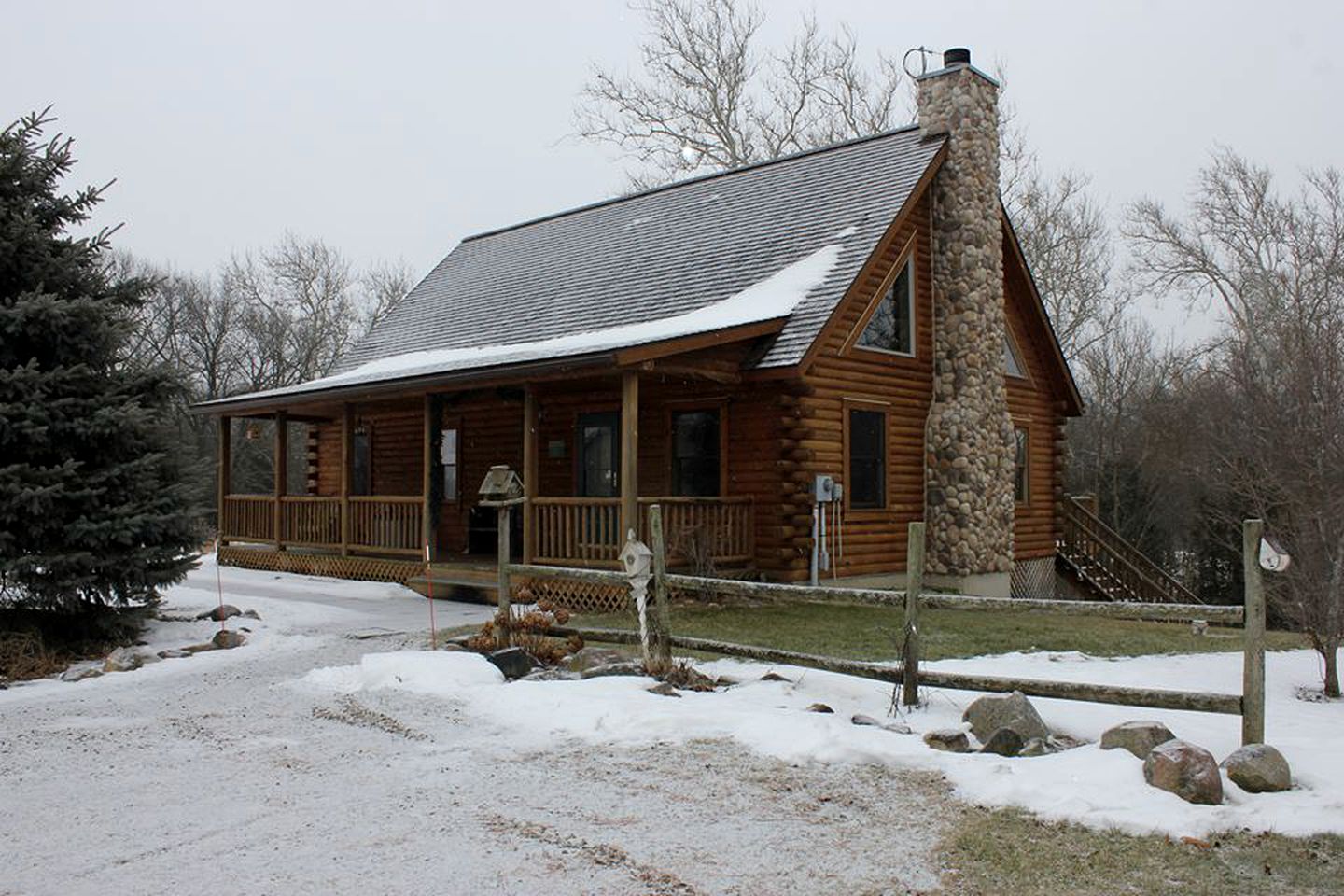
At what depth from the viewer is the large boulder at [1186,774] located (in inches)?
215

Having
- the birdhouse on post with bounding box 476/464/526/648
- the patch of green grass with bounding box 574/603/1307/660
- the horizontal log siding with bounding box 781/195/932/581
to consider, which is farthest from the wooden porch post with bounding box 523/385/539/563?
the birdhouse on post with bounding box 476/464/526/648

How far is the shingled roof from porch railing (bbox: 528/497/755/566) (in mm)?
1988

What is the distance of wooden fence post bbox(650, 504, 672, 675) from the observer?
28.7 feet

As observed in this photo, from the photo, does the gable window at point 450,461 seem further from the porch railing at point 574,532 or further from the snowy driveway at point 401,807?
the snowy driveway at point 401,807

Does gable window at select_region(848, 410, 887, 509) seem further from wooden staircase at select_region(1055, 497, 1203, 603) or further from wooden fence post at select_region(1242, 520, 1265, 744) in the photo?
wooden fence post at select_region(1242, 520, 1265, 744)

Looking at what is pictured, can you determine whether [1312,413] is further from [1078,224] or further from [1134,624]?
[1078,224]

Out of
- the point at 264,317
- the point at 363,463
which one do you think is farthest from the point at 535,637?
the point at 264,317

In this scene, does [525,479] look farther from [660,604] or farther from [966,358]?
[966,358]

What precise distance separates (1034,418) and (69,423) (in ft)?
50.4

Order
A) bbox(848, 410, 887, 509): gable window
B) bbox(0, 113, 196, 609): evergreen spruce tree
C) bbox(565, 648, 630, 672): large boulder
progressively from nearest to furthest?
bbox(565, 648, 630, 672): large boulder < bbox(0, 113, 196, 609): evergreen spruce tree < bbox(848, 410, 887, 509): gable window

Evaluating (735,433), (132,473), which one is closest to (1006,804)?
(132,473)

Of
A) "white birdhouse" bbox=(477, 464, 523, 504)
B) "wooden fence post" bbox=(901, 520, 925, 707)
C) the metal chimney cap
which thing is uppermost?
the metal chimney cap

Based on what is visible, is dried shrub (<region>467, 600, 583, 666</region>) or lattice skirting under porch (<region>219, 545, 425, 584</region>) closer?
dried shrub (<region>467, 600, 583, 666</region>)

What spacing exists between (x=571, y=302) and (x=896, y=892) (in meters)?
15.4
